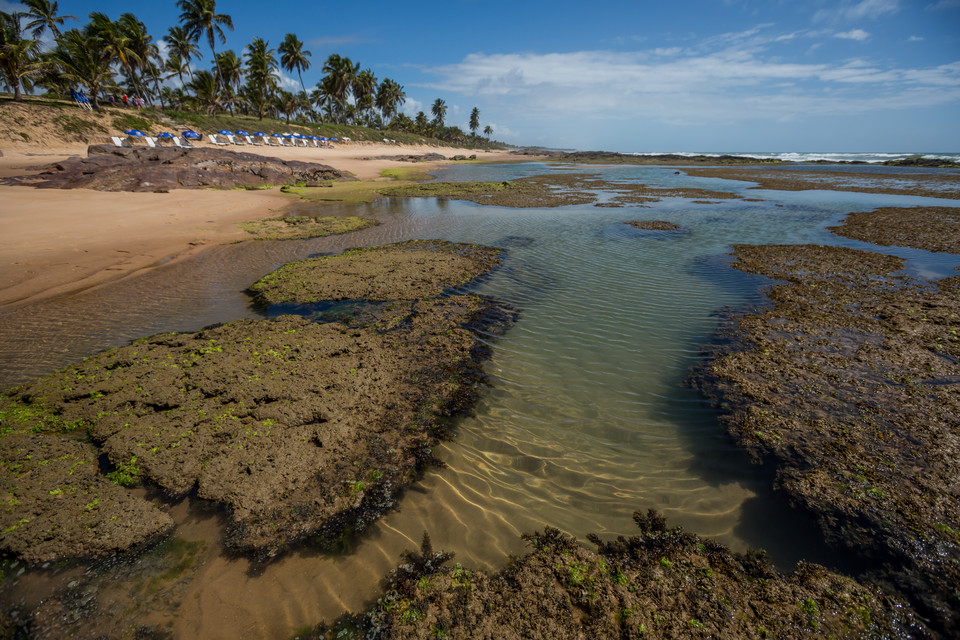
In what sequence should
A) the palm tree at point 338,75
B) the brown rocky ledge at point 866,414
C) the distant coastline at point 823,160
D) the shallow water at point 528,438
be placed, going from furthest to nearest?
the palm tree at point 338,75 → the distant coastline at point 823,160 → the brown rocky ledge at point 866,414 → the shallow water at point 528,438

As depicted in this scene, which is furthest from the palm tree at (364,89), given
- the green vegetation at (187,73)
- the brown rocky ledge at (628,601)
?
the brown rocky ledge at (628,601)

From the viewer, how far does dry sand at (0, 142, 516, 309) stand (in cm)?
1062

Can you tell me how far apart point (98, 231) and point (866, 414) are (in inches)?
912

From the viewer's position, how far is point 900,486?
4.34 metres

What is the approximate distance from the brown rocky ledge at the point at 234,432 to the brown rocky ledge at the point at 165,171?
24.4m

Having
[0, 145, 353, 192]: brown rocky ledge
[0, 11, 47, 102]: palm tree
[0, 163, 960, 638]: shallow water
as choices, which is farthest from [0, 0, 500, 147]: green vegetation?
[0, 163, 960, 638]: shallow water

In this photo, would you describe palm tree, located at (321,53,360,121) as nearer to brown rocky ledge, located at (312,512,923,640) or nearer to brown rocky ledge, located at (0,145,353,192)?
brown rocky ledge, located at (0,145,353,192)

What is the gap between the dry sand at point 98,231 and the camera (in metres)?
10.6

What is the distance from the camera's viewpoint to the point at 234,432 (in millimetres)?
5070

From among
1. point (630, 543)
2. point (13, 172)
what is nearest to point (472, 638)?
point (630, 543)

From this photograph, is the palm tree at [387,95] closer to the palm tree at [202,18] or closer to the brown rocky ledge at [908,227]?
the palm tree at [202,18]

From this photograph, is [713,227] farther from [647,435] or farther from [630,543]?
[630,543]

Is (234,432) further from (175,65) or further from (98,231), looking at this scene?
(175,65)

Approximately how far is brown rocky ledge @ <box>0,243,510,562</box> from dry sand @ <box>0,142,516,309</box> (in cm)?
643
